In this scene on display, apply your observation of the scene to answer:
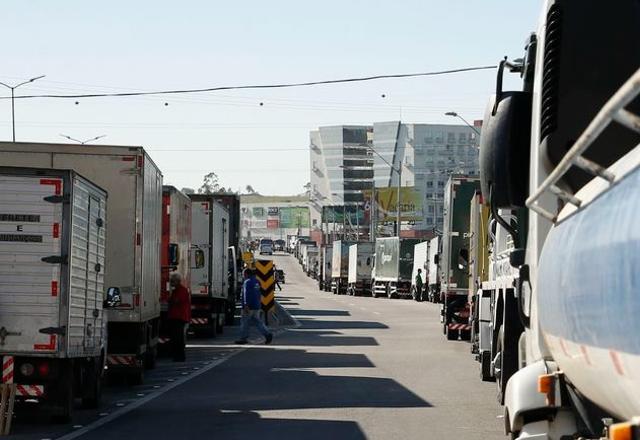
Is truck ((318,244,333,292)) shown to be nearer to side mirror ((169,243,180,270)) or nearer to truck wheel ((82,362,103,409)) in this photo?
side mirror ((169,243,180,270))

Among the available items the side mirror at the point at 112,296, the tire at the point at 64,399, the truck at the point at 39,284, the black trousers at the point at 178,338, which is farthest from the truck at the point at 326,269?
the truck at the point at 39,284

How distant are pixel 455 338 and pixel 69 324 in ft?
70.5

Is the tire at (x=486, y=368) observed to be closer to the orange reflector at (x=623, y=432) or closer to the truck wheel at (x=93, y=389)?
the truck wheel at (x=93, y=389)

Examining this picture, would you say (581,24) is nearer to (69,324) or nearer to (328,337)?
(69,324)

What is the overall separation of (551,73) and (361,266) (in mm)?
84961

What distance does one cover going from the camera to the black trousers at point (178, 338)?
27953mm

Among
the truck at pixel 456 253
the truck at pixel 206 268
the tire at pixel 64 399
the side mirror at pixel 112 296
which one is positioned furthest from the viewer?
the truck at pixel 206 268

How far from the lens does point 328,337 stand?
125 feet

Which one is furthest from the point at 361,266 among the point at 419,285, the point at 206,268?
the point at 206,268

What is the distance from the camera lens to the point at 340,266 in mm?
99375

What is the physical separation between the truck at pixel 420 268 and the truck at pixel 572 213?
62.1 m

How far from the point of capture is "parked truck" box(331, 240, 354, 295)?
98438mm

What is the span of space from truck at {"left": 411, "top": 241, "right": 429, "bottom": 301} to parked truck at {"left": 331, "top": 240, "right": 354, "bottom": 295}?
54.0 feet

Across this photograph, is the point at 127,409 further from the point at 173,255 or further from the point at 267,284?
the point at 267,284
